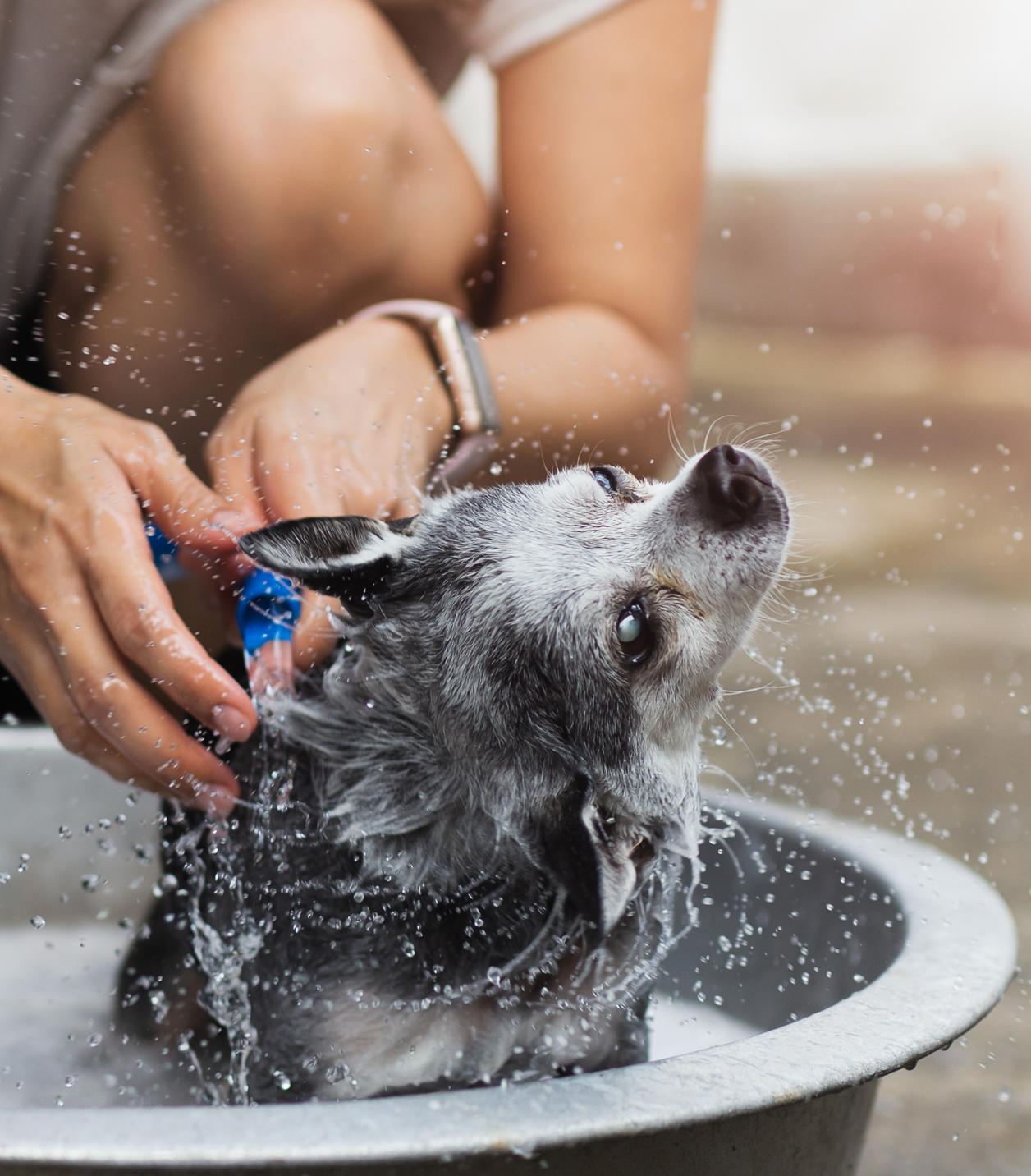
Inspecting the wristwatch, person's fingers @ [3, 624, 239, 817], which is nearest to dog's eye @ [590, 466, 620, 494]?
the wristwatch

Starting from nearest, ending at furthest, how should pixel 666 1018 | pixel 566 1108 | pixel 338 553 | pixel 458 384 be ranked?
pixel 566 1108 → pixel 338 553 → pixel 666 1018 → pixel 458 384

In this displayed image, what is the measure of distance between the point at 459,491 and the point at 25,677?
0.49 meters

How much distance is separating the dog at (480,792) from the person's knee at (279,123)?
2.25 ft

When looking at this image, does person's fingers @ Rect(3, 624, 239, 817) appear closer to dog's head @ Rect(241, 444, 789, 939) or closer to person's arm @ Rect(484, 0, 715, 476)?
dog's head @ Rect(241, 444, 789, 939)

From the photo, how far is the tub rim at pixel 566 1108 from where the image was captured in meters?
0.63

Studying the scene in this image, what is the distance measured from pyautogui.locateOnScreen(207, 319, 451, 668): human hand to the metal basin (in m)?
0.55

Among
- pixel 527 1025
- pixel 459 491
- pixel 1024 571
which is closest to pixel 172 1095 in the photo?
pixel 527 1025

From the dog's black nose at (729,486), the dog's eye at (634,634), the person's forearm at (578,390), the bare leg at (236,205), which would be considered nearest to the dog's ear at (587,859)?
the dog's eye at (634,634)

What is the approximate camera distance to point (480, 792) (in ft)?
3.77

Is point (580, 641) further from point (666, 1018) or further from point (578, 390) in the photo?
point (578, 390)

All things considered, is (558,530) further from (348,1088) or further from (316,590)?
(348,1088)

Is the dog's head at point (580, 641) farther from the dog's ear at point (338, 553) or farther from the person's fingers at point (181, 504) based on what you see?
the person's fingers at point (181, 504)

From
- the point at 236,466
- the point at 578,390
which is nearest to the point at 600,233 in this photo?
the point at 578,390

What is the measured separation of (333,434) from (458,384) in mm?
232
